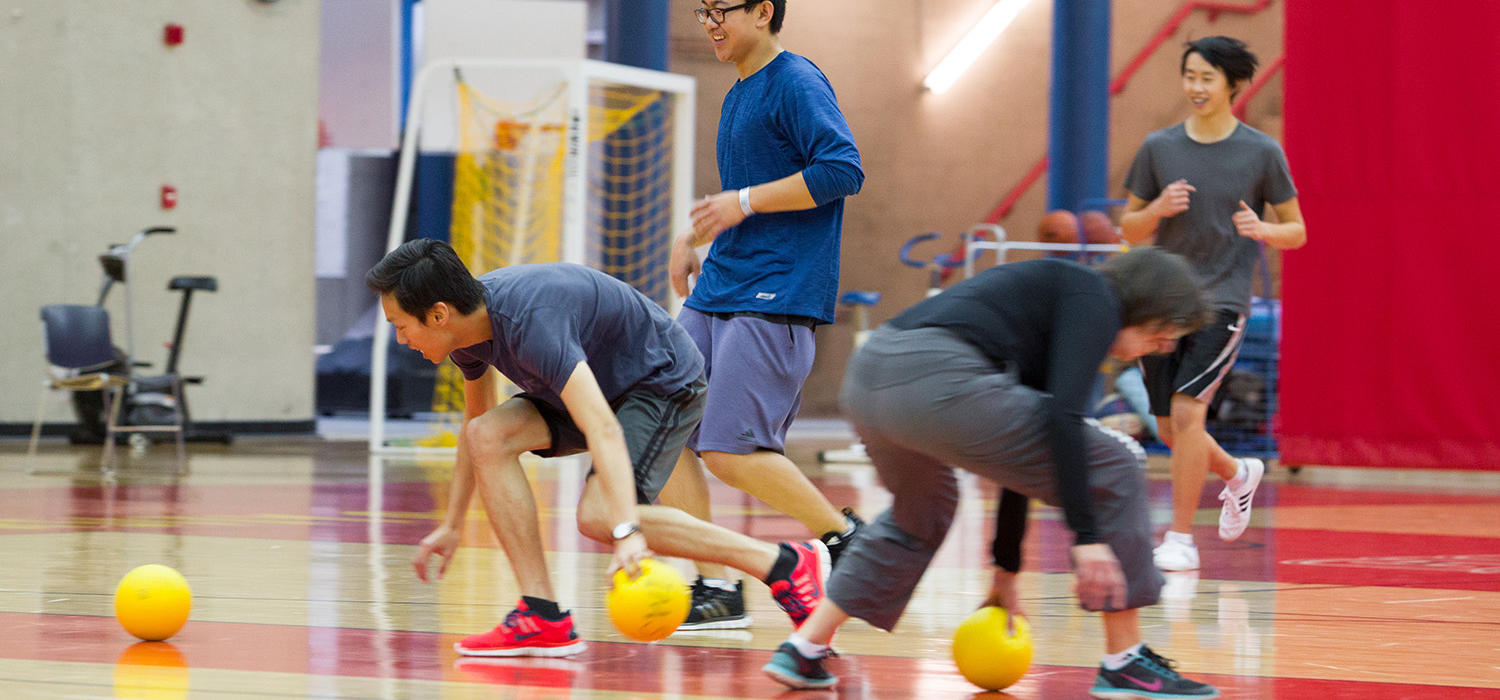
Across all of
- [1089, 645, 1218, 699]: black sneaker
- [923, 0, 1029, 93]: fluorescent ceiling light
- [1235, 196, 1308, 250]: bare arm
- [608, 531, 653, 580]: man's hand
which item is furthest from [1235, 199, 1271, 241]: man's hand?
[923, 0, 1029, 93]: fluorescent ceiling light

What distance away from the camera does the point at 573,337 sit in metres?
3.49

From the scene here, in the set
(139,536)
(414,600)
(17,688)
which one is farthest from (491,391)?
(139,536)

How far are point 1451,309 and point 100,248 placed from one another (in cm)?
987

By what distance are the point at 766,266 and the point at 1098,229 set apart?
7514 mm

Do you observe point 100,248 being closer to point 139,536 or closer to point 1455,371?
point 139,536

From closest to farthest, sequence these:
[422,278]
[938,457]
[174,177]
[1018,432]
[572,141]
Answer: [1018,432] → [938,457] → [422,278] → [572,141] → [174,177]

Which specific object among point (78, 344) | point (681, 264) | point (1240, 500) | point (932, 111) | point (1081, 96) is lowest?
point (78, 344)

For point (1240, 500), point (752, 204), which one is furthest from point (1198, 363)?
point (752, 204)

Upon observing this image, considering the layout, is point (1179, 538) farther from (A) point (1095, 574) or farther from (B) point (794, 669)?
(A) point (1095, 574)

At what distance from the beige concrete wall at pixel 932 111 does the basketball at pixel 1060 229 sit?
685cm

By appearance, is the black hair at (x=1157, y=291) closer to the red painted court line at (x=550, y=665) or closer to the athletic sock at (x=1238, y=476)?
the red painted court line at (x=550, y=665)

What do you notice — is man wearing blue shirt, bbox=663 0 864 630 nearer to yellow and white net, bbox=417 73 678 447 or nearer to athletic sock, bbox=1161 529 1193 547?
athletic sock, bbox=1161 529 1193 547

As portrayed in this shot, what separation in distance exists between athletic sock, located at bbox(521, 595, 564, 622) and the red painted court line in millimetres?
106

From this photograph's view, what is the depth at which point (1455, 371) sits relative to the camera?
987cm
